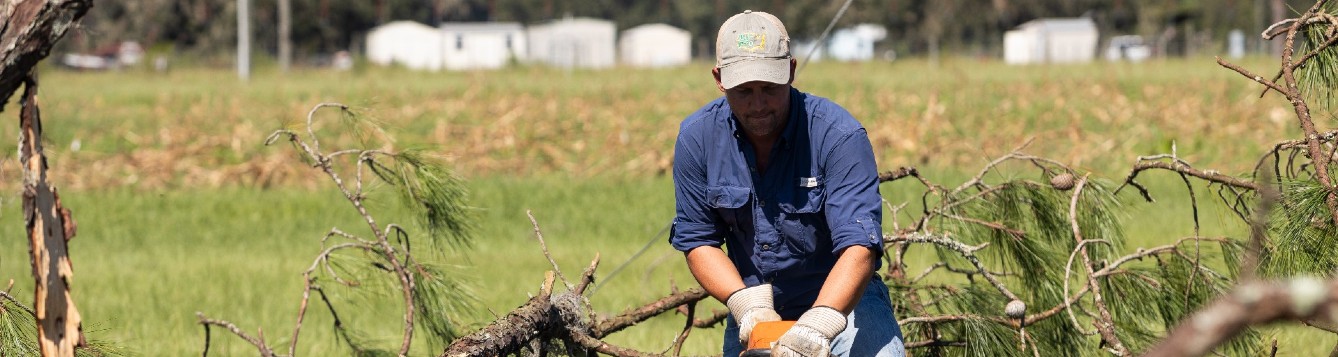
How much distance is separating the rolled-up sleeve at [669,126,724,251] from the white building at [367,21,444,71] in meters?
75.5

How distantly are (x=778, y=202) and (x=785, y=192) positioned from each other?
0.09 feet

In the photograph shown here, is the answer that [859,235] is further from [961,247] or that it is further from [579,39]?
[579,39]

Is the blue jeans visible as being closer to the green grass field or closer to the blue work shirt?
the blue work shirt

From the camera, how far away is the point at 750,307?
3.23 metres

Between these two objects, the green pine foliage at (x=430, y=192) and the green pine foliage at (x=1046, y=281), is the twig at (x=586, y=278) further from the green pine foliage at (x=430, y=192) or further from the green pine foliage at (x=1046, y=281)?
the green pine foliage at (x=1046, y=281)

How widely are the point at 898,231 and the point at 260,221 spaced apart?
9270mm

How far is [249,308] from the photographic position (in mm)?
8047

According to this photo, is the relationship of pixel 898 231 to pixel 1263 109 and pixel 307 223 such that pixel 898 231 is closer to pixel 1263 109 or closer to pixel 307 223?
pixel 307 223

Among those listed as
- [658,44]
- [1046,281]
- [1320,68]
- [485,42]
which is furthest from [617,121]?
[658,44]

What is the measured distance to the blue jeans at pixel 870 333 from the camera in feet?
11.0

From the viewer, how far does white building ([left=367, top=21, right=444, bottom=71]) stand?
3085 inches

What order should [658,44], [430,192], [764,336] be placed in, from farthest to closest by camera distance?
1. [658,44]
2. [430,192]
3. [764,336]

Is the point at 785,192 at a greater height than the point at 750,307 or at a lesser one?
greater

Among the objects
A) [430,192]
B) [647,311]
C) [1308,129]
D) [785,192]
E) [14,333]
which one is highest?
[1308,129]
